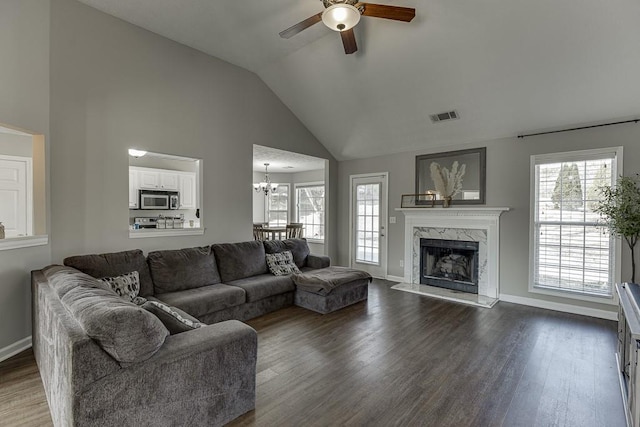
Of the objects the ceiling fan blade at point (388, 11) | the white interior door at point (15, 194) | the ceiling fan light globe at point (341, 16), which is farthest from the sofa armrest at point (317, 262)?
the white interior door at point (15, 194)

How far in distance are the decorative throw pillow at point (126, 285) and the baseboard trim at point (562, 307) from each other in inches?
193

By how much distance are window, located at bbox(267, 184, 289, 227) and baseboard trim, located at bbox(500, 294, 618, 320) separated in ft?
19.5

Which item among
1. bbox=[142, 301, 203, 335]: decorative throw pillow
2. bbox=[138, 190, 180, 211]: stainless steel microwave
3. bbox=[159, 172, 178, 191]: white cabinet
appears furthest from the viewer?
bbox=[159, 172, 178, 191]: white cabinet

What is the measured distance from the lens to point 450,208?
5125 mm

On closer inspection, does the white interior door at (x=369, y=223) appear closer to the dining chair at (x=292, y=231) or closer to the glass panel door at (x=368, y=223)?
the glass panel door at (x=368, y=223)

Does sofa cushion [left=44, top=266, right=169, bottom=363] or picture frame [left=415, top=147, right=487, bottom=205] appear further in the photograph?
picture frame [left=415, top=147, right=487, bottom=205]

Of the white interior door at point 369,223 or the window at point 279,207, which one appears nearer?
the white interior door at point 369,223

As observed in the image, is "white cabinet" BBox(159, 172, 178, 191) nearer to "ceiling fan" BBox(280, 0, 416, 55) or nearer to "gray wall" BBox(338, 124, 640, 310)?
"gray wall" BBox(338, 124, 640, 310)

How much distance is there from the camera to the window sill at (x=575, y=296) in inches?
153

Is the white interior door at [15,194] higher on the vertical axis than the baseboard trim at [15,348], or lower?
higher

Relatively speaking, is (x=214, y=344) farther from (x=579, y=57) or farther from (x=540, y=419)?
(x=579, y=57)

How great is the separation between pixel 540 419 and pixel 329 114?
4818 mm

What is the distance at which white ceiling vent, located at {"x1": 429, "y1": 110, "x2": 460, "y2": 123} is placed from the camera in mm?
4569

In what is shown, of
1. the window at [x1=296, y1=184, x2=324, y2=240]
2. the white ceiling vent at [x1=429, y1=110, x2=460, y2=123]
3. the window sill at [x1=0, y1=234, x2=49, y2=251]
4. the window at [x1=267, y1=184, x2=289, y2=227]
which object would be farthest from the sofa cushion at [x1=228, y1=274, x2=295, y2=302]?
the window at [x1=267, y1=184, x2=289, y2=227]
